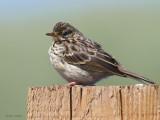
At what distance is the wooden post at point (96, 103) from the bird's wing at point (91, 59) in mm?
3549

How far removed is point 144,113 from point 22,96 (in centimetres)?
597

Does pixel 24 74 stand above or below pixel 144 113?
above

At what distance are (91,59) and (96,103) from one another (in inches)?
159

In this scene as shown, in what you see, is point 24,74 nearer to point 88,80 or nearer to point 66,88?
point 88,80

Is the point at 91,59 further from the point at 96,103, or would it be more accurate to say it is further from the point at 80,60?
the point at 96,103

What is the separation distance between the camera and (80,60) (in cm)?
927

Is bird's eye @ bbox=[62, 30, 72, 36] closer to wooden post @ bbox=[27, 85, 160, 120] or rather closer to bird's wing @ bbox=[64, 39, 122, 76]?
bird's wing @ bbox=[64, 39, 122, 76]

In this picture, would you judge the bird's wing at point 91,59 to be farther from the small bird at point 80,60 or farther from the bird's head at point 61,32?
the bird's head at point 61,32

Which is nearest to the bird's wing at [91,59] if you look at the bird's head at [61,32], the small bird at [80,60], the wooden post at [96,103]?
the small bird at [80,60]

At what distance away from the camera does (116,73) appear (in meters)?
8.74

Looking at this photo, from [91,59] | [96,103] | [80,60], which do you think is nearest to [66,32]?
[80,60]

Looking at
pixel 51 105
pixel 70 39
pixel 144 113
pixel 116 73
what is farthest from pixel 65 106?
pixel 70 39

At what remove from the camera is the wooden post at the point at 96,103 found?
5070 millimetres

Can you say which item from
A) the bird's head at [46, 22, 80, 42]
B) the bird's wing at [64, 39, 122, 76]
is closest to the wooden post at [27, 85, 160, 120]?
the bird's wing at [64, 39, 122, 76]
